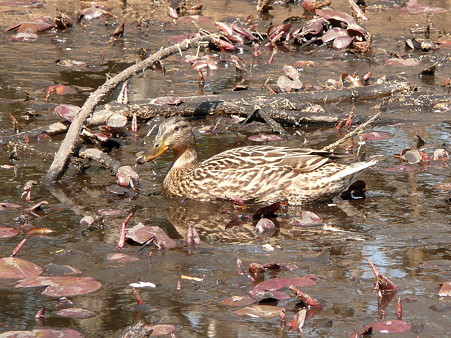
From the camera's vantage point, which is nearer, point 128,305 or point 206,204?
point 128,305

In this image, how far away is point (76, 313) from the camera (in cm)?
578

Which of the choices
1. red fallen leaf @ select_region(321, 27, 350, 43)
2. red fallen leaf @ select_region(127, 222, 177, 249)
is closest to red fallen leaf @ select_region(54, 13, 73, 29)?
red fallen leaf @ select_region(321, 27, 350, 43)

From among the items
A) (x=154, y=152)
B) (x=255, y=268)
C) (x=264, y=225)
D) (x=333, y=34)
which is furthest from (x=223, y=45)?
(x=255, y=268)

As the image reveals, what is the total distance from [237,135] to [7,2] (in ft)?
28.4

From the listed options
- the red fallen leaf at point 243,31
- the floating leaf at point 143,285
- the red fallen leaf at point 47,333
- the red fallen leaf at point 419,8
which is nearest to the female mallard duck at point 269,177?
the floating leaf at point 143,285

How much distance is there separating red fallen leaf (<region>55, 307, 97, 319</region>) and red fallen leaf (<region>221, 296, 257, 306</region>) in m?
0.89

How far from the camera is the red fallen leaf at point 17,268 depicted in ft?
21.0

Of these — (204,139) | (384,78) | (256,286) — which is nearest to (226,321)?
(256,286)

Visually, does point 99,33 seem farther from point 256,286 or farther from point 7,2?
point 256,286

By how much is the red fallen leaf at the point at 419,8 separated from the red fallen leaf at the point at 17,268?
41.0 ft

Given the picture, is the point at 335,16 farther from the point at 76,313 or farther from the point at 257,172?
the point at 76,313

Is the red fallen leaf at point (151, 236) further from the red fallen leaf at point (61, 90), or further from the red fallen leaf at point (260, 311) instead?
the red fallen leaf at point (61, 90)

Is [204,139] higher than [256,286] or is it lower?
lower

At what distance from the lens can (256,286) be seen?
6164mm
